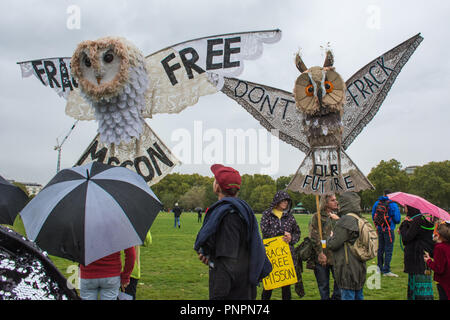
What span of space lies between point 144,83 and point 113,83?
0.40 m

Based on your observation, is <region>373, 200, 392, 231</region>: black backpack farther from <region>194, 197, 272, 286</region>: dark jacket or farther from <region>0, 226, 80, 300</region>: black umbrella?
<region>0, 226, 80, 300</region>: black umbrella

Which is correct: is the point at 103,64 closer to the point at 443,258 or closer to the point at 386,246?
the point at 443,258

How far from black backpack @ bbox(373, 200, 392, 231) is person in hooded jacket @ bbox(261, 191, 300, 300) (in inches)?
123

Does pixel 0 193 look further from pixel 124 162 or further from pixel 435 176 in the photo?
pixel 435 176

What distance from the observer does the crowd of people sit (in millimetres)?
2439

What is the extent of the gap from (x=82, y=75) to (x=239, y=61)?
182 cm

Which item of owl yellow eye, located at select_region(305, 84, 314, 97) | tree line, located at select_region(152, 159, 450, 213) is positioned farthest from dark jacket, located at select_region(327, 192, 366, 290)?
tree line, located at select_region(152, 159, 450, 213)

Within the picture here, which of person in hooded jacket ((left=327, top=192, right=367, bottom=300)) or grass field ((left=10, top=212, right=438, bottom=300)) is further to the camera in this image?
grass field ((left=10, top=212, right=438, bottom=300))

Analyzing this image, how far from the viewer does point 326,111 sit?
5.17 meters

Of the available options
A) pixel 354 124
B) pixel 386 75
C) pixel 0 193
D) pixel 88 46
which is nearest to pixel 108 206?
pixel 0 193

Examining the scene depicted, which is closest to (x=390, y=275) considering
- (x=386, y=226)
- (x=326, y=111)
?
(x=386, y=226)

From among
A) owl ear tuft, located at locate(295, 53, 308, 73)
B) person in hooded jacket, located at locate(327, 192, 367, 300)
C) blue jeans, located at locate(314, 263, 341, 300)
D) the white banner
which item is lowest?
blue jeans, located at locate(314, 263, 341, 300)

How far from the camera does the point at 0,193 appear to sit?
343 centimetres

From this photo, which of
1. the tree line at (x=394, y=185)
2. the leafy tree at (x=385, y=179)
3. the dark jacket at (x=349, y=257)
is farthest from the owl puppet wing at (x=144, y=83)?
the leafy tree at (x=385, y=179)
